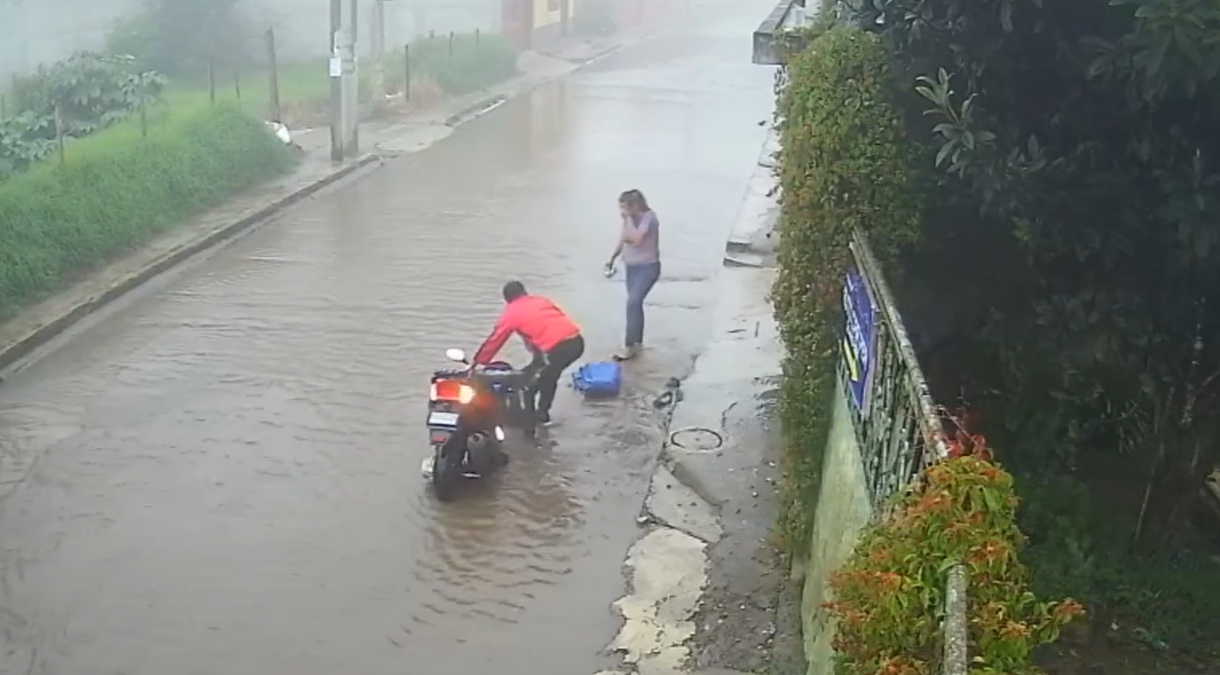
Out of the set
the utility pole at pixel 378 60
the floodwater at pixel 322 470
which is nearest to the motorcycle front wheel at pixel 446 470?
the floodwater at pixel 322 470

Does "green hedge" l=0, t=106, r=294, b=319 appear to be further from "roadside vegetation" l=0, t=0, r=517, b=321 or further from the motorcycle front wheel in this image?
the motorcycle front wheel

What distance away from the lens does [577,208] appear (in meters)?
19.5

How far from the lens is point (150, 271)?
15273 mm

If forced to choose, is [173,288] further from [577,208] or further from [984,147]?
[984,147]

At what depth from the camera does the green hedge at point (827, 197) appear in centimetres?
689

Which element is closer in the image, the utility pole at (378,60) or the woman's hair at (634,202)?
the woman's hair at (634,202)

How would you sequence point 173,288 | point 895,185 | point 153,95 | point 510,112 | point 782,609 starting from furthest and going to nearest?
point 510,112
point 153,95
point 173,288
point 782,609
point 895,185

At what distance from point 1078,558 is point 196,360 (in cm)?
818

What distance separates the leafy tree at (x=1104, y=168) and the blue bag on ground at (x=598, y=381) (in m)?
4.89

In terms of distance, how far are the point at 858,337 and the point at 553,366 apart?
14.4 feet

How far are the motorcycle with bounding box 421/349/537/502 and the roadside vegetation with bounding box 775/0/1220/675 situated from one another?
94.0 inches

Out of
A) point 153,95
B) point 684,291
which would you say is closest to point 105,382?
point 684,291

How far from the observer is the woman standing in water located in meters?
12.2

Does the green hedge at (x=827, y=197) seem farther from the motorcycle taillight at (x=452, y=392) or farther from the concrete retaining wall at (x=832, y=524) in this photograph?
the motorcycle taillight at (x=452, y=392)
